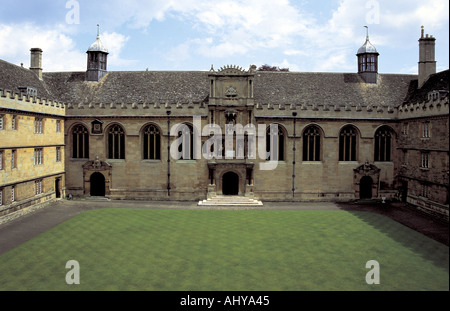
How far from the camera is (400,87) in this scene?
4219 cm

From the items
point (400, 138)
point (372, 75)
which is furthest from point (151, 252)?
point (372, 75)

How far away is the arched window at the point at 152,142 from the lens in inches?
1517

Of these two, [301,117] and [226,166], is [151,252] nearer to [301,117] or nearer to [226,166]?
[226,166]

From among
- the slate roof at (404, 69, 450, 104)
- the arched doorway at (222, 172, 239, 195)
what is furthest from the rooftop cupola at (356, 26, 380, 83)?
the arched doorway at (222, 172, 239, 195)

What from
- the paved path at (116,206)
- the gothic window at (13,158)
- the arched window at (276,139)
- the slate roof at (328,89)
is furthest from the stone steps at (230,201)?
the gothic window at (13,158)

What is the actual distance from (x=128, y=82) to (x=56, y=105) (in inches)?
345

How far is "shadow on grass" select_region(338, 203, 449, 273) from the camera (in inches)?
850

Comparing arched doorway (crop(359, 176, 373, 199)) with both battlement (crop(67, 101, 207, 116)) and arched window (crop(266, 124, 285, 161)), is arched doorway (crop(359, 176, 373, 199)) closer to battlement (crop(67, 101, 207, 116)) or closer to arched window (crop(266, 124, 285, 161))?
arched window (crop(266, 124, 285, 161))


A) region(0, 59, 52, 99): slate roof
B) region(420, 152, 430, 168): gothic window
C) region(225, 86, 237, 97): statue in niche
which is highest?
region(0, 59, 52, 99): slate roof

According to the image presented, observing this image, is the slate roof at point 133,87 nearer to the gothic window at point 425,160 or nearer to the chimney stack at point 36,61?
the chimney stack at point 36,61

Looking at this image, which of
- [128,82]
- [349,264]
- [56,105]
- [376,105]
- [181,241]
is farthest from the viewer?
[128,82]

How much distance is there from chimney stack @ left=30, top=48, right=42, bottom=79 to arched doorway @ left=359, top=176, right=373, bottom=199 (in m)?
38.4

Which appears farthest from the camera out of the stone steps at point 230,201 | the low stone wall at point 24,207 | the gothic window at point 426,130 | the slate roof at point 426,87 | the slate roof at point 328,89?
the slate roof at point 328,89

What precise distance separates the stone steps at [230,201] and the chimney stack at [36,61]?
24615 mm
